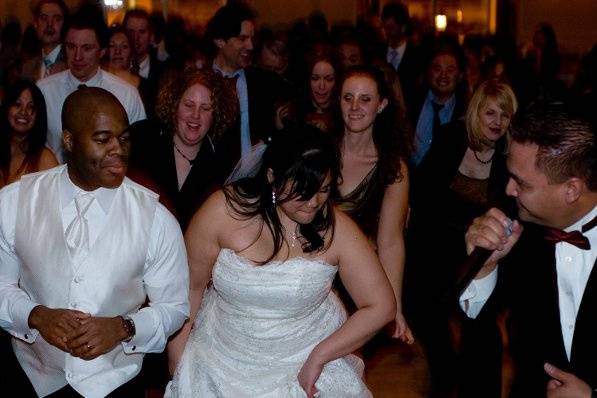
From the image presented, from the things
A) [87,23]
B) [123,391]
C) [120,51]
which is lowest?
[123,391]

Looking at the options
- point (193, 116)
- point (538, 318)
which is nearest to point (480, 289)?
point (538, 318)

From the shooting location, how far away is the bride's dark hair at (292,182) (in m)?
3.64

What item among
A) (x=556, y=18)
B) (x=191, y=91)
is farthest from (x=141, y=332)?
(x=556, y=18)

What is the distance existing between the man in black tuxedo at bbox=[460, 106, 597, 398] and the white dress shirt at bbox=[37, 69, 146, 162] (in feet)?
11.6

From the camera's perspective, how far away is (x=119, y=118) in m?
3.52

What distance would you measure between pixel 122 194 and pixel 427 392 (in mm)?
2966

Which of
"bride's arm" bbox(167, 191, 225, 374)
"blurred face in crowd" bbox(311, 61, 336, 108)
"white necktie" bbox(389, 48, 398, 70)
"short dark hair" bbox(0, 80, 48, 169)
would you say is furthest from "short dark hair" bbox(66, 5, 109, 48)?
"white necktie" bbox(389, 48, 398, 70)

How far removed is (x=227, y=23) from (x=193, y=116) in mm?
1712

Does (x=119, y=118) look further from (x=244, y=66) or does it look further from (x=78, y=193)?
(x=244, y=66)

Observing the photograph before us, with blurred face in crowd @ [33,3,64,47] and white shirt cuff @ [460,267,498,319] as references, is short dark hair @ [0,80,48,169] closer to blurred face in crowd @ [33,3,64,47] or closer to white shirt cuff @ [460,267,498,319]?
blurred face in crowd @ [33,3,64,47]

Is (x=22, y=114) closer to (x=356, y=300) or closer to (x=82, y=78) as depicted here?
(x=82, y=78)

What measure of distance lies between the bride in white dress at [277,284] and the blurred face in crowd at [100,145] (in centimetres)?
42

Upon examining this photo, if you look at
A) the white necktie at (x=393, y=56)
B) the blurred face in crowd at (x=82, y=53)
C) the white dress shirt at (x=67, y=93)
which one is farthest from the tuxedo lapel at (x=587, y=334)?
the white necktie at (x=393, y=56)

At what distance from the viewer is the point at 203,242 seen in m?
3.80
